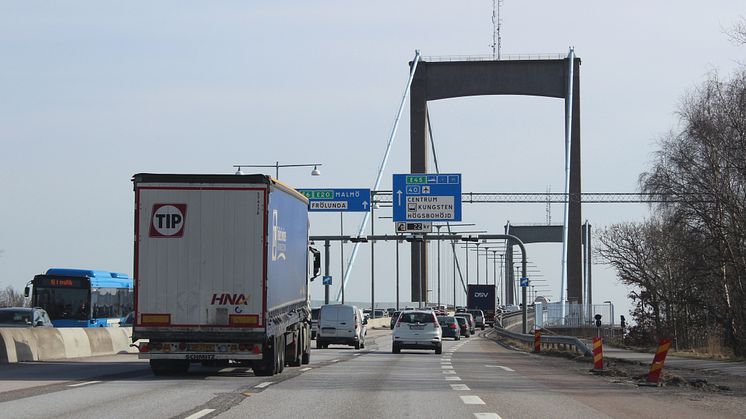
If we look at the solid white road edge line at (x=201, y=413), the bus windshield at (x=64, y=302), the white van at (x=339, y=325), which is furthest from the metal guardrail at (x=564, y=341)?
the solid white road edge line at (x=201, y=413)

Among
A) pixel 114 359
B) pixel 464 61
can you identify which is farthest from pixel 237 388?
pixel 464 61

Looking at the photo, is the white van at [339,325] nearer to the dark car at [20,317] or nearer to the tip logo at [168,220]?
the dark car at [20,317]

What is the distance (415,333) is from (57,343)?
13410 mm

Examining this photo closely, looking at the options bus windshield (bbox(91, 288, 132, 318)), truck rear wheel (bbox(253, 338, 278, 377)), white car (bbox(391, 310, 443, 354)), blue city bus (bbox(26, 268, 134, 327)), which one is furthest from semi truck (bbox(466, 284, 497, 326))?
truck rear wheel (bbox(253, 338, 278, 377))

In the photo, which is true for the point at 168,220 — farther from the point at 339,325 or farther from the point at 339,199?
the point at 339,199

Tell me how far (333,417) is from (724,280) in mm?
27584

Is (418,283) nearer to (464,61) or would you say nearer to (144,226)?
(464,61)

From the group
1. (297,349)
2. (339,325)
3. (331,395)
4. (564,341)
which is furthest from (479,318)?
(331,395)

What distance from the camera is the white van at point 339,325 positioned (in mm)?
41688

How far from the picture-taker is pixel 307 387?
688 inches

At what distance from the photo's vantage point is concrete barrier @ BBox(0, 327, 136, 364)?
24047mm

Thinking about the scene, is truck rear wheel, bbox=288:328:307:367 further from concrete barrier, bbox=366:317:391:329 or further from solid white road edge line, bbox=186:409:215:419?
concrete barrier, bbox=366:317:391:329

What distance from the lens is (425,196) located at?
5491cm

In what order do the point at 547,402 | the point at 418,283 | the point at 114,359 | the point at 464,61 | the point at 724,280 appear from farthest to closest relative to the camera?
the point at 418,283, the point at 464,61, the point at 724,280, the point at 114,359, the point at 547,402
